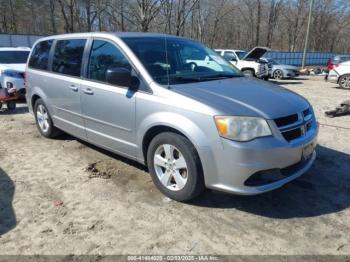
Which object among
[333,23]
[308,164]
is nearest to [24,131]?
[308,164]

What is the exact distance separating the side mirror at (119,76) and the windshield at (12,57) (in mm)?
7991

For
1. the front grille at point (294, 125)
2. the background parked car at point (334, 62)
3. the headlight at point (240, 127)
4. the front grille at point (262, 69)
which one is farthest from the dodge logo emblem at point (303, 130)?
the front grille at point (262, 69)

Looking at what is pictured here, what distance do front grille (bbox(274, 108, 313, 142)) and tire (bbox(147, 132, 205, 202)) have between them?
2.92ft

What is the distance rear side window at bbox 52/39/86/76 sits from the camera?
4.94 m

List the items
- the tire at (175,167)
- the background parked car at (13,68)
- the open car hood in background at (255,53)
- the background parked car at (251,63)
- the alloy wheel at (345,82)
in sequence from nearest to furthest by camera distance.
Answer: the tire at (175,167) < the background parked car at (13,68) < the alloy wheel at (345,82) < the open car hood in background at (255,53) < the background parked car at (251,63)

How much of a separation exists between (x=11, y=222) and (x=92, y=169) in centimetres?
148

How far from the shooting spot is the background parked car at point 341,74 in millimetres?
15368

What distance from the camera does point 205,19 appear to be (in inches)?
1566

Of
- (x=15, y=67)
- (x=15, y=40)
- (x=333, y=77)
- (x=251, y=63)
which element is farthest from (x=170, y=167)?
(x=15, y=40)

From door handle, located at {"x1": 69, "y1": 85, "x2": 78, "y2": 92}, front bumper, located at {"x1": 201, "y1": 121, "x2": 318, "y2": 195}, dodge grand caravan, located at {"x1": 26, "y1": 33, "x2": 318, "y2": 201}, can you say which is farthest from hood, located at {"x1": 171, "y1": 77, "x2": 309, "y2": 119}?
door handle, located at {"x1": 69, "y1": 85, "x2": 78, "y2": 92}

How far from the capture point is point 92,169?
4.81 m

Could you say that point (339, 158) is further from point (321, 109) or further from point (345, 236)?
point (321, 109)

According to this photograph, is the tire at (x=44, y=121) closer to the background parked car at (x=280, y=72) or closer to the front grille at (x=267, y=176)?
the front grille at (x=267, y=176)

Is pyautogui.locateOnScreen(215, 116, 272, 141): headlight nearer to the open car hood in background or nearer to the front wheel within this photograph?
the open car hood in background
